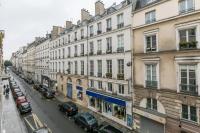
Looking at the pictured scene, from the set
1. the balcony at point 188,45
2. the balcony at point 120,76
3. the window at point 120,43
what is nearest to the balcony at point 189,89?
the balcony at point 188,45

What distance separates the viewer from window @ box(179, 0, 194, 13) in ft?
50.5

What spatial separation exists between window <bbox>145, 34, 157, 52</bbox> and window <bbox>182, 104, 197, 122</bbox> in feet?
20.8

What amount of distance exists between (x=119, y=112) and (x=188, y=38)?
13090 millimetres

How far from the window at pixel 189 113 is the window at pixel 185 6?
830 centimetres

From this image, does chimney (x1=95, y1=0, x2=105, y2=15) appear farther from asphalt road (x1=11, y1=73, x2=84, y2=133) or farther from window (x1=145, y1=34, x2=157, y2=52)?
asphalt road (x1=11, y1=73, x2=84, y2=133)

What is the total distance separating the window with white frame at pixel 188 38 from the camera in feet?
49.7

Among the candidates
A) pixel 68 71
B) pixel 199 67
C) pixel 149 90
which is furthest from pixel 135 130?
pixel 68 71

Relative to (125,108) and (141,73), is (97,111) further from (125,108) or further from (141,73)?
(141,73)

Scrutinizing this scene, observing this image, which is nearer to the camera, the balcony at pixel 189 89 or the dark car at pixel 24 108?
the balcony at pixel 189 89

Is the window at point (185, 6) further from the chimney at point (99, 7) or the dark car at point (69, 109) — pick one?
the dark car at point (69, 109)

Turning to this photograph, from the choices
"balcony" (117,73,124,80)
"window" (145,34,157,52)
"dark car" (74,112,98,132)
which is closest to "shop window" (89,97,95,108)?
"dark car" (74,112,98,132)

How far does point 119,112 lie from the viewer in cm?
2423

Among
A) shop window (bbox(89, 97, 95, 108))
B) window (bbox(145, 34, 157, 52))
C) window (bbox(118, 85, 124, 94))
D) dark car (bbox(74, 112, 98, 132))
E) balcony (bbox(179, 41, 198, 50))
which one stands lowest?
dark car (bbox(74, 112, 98, 132))

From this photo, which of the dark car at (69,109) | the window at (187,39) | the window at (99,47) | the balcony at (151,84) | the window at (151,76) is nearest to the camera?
the window at (187,39)
